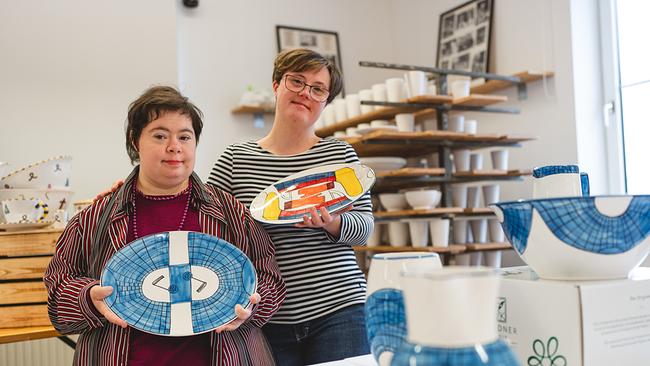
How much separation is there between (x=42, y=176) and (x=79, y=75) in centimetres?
195

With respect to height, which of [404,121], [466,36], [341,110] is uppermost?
[466,36]

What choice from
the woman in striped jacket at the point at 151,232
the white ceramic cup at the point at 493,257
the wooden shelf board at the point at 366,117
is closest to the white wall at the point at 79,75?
the wooden shelf board at the point at 366,117

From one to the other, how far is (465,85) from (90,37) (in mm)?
2324

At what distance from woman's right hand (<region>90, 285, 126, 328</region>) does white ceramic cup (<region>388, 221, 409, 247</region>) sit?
233cm

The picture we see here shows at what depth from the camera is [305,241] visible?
156 centimetres

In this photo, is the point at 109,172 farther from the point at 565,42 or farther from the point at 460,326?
the point at 460,326

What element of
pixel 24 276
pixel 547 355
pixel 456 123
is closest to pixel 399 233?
pixel 456 123

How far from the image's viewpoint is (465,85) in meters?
3.26

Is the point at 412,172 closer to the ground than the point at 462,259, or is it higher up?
higher up

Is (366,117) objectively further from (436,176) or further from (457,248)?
(457,248)

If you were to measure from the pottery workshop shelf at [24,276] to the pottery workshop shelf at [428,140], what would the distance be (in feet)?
5.64

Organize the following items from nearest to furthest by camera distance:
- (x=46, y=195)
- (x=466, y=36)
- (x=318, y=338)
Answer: (x=318, y=338) < (x=46, y=195) < (x=466, y=36)

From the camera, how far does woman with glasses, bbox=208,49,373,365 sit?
58.8 inches

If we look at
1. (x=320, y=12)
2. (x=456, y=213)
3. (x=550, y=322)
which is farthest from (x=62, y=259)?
(x=320, y=12)
